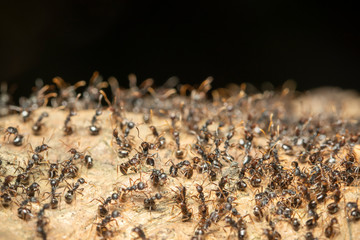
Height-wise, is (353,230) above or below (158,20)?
below

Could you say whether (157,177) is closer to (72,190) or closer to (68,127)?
(72,190)

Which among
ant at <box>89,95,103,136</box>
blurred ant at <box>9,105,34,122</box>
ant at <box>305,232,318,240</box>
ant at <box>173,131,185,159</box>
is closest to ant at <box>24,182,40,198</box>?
ant at <box>89,95,103,136</box>

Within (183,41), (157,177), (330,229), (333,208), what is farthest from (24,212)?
(183,41)

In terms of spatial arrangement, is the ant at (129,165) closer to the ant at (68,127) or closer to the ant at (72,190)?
the ant at (72,190)

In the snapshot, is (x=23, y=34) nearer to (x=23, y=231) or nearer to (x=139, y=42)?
(x=139, y=42)

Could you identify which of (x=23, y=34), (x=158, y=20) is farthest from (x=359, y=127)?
(x=23, y=34)

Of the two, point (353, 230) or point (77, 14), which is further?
point (77, 14)
